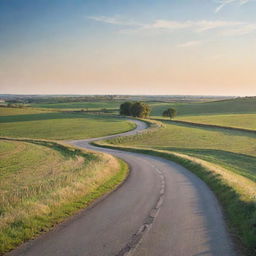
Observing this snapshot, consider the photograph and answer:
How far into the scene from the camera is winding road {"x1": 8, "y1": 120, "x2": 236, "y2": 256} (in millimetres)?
8844

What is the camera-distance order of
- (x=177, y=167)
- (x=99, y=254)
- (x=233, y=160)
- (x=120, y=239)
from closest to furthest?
(x=99, y=254) → (x=120, y=239) → (x=177, y=167) → (x=233, y=160)

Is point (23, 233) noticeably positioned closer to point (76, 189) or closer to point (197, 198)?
point (76, 189)

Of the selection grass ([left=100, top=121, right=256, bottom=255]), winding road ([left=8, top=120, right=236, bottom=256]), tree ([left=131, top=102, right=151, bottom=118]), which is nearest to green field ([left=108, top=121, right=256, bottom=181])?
grass ([left=100, top=121, right=256, bottom=255])

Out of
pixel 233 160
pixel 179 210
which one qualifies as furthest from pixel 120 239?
pixel 233 160

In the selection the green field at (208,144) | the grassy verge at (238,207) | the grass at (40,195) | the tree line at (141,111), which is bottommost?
the green field at (208,144)

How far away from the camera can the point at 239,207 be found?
A: 12.7m

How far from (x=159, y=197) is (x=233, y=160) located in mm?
23618

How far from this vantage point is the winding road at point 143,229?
29.0 ft

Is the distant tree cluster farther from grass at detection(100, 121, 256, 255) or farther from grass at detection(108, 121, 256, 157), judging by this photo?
grass at detection(108, 121, 256, 157)

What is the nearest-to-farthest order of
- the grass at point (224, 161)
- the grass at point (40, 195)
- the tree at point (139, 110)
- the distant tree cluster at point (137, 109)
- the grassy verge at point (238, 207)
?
the grassy verge at point (238, 207) → the grass at point (40, 195) → the grass at point (224, 161) → the tree at point (139, 110) → the distant tree cluster at point (137, 109)

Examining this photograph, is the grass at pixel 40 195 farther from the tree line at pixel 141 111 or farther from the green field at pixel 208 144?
the tree line at pixel 141 111

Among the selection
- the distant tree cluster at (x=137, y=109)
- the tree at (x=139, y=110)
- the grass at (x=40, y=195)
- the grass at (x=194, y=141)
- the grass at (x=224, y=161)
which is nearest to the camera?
the grass at (x=40, y=195)

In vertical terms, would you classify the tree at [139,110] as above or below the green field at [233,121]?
above

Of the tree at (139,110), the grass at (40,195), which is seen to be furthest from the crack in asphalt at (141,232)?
the tree at (139,110)
